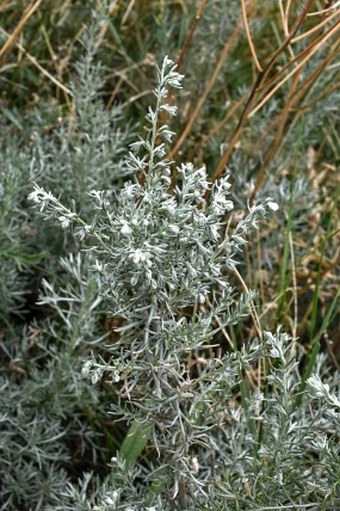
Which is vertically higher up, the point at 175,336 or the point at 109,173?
the point at 175,336

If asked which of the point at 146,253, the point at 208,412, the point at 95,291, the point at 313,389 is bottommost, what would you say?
the point at 95,291

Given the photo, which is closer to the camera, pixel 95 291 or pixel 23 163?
pixel 95 291

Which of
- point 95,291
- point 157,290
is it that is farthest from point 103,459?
point 157,290

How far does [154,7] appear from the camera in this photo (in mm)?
2641

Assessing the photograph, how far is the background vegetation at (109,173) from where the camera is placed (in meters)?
1.75

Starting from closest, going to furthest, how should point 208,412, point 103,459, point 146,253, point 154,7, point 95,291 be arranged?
point 146,253
point 208,412
point 95,291
point 103,459
point 154,7

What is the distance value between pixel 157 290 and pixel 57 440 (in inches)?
30.1

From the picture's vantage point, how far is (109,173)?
2.06 meters

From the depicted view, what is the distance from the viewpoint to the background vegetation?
175 centimetres

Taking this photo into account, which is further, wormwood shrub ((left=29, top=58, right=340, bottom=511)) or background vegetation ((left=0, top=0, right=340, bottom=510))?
background vegetation ((left=0, top=0, right=340, bottom=510))

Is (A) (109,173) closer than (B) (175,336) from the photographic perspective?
No

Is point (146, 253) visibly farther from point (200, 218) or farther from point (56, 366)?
point (56, 366)

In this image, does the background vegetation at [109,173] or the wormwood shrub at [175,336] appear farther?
the background vegetation at [109,173]

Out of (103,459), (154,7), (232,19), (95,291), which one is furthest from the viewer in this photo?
(154,7)
